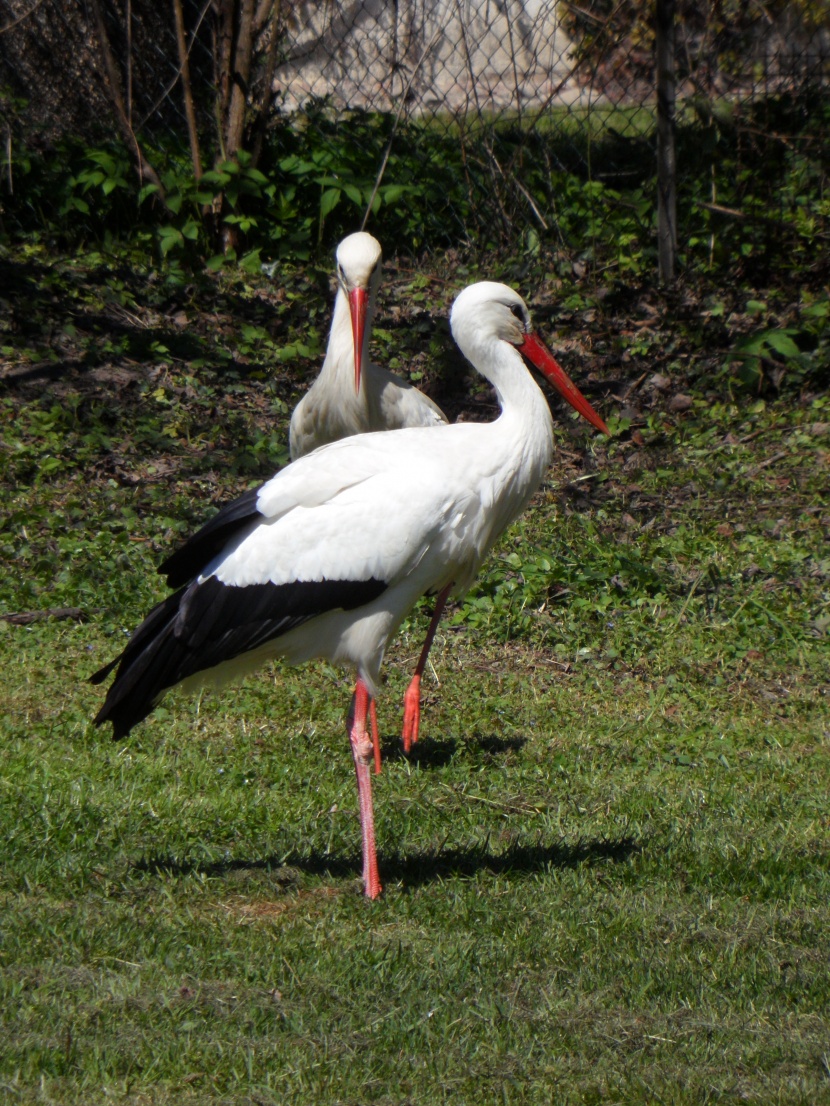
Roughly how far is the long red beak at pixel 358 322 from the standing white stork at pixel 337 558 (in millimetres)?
1593

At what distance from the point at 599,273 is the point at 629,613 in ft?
10.9

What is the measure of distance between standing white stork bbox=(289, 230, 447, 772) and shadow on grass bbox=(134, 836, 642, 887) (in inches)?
82.1

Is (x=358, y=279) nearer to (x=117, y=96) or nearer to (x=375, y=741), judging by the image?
(x=375, y=741)

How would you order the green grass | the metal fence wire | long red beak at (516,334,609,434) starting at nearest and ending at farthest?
1. the green grass
2. long red beak at (516,334,609,434)
3. the metal fence wire

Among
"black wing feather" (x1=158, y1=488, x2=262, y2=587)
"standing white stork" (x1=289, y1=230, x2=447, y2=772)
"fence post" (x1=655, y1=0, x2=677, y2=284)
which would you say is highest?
"fence post" (x1=655, y1=0, x2=677, y2=284)

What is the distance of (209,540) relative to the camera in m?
3.64

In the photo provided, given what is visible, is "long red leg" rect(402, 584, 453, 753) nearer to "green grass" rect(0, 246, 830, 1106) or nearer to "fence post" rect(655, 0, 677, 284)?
"green grass" rect(0, 246, 830, 1106)

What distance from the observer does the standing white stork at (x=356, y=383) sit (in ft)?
17.7

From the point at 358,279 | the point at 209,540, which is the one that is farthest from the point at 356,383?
the point at 209,540

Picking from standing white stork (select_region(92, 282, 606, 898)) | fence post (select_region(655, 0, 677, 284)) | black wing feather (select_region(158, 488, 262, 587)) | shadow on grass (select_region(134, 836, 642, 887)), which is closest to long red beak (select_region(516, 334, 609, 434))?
standing white stork (select_region(92, 282, 606, 898))

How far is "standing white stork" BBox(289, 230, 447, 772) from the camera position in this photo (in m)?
5.40

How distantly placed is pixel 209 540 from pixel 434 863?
1.03 m

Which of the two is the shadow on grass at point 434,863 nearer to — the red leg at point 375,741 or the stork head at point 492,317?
the red leg at point 375,741

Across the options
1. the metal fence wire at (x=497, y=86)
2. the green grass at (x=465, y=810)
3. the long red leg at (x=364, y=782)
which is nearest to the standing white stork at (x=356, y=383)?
the green grass at (x=465, y=810)
